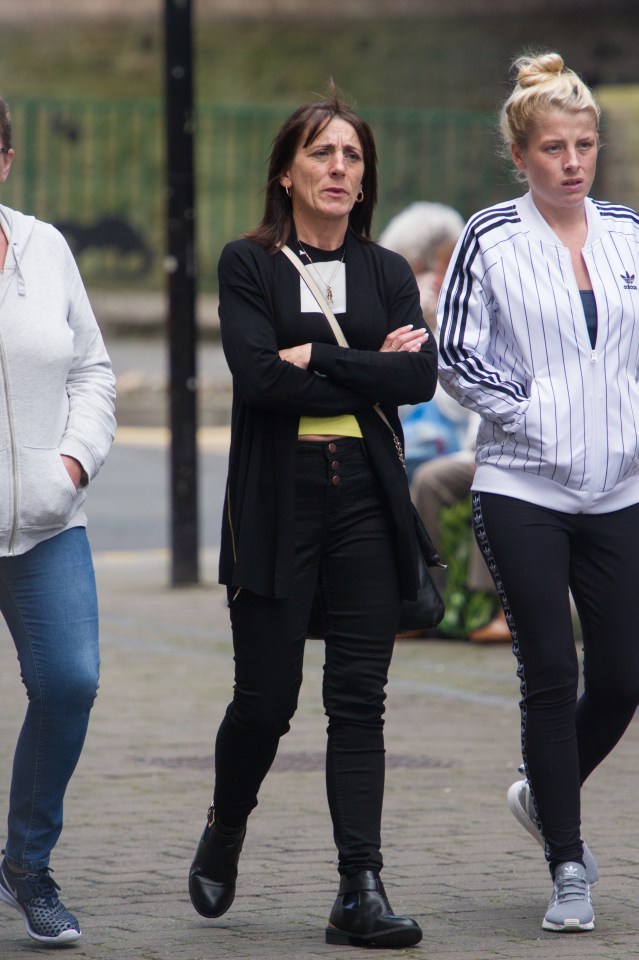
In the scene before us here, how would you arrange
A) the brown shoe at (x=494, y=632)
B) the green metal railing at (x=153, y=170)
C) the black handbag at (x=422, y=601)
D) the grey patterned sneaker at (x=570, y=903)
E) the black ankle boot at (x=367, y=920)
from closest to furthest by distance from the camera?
the black ankle boot at (x=367, y=920) → the grey patterned sneaker at (x=570, y=903) → the black handbag at (x=422, y=601) → the brown shoe at (x=494, y=632) → the green metal railing at (x=153, y=170)

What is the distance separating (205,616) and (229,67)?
16507 millimetres

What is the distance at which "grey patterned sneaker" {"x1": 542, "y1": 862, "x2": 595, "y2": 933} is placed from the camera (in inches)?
171

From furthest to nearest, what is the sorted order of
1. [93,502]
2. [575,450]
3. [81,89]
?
1. [81,89]
2. [93,502]
3. [575,450]

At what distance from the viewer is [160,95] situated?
25.1m

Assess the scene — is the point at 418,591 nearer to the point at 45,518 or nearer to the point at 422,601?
the point at 422,601

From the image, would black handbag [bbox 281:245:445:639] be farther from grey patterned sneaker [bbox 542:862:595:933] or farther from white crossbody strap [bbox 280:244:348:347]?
grey patterned sneaker [bbox 542:862:595:933]

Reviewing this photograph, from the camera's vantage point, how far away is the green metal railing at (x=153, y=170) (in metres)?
20.5

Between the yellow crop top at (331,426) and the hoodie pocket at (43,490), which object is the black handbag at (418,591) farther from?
the hoodie pocket at (43,490)

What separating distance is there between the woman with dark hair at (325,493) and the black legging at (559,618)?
0.83ft

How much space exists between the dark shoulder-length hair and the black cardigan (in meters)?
0.06

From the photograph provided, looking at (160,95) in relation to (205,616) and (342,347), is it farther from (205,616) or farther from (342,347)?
(342,347)

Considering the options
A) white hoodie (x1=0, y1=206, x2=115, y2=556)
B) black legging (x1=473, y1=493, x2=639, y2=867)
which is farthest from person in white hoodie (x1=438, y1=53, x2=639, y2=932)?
white hoodie (x1=0, y1=206, x2=115, y2=556)

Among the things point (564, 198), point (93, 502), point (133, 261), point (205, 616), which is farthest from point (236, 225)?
point (564, 198)

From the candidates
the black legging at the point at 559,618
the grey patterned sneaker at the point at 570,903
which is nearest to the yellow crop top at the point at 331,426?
the black legging at the point at 559,618
